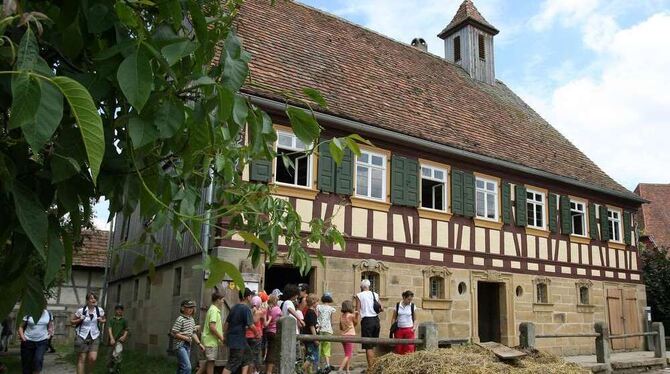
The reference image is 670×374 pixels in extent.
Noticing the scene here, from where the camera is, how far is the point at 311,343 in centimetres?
916

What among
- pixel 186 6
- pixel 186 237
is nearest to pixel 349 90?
pixel 186 237

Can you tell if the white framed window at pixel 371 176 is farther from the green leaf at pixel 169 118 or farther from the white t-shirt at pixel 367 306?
the green leaf at pixel 169 118

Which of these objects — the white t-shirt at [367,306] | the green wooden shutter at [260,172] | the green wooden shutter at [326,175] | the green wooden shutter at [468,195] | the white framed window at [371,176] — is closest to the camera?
the white t-shirt at [367,306]

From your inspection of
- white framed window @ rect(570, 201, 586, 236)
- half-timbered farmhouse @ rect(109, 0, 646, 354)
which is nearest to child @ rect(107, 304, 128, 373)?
half-timbered farmhouse @ rect(109, 0, 646, 354)

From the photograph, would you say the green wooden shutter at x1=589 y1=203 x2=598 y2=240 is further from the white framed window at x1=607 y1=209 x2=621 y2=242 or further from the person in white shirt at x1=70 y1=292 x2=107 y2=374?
the person in white shirt at x1=70 y1=292 x2=107 y2=374

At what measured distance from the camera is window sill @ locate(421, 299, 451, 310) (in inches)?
547

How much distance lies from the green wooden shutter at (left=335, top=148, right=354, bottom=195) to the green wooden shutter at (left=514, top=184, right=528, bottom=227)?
5439 millimetres

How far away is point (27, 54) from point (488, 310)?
16515mm

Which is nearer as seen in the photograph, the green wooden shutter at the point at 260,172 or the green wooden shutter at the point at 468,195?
the green wooden shutter at the point at 260,172

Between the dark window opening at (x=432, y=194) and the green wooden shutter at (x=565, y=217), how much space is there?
456cm

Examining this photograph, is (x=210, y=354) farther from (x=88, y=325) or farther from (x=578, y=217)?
(x=578, y=217)

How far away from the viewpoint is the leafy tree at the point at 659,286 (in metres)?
23.5

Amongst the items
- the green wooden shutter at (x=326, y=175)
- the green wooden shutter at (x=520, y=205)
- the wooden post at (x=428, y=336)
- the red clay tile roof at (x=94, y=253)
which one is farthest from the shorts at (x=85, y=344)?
the red clay tile roof at (x=94, y=253)

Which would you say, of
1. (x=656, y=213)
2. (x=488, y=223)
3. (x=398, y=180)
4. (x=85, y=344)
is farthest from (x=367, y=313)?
(x=656, y=213)
